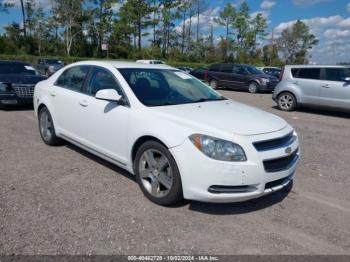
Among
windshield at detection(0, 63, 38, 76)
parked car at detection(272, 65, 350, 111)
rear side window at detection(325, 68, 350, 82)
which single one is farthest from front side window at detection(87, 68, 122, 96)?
rear side window at detection(325, 68, 350, 82)

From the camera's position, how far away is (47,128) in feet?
19.3

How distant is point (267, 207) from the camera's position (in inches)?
149

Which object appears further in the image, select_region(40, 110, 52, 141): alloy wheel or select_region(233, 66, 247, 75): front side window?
select_region(233, 66, 247, 75): front side window

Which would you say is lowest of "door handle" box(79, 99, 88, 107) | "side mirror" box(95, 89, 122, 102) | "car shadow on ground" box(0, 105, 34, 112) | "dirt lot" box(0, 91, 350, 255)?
"car shadow on ground" box(0, 105, 34, 112)

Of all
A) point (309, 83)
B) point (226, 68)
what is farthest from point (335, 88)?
point (226, 68)

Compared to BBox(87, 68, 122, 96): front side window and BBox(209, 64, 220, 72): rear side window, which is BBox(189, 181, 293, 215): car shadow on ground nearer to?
BBox(87, 68, 122, 96): front side window

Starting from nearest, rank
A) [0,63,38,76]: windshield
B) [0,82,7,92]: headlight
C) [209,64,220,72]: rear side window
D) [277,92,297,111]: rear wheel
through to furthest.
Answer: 1. [0,82,7,92]: headlight
2. [0,63,38,76]: windshield
3. [277,92,297,111]: rear wheel
4. [209,64,220,72]: rear side window

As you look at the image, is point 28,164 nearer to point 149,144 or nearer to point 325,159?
point 149,144

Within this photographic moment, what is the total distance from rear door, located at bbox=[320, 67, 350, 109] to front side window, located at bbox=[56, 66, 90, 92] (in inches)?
316

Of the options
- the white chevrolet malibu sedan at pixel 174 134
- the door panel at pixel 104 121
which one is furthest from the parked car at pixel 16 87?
the door panel at pixel 104 121

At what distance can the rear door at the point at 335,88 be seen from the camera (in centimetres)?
989

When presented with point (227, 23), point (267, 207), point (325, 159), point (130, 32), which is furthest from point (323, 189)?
point (227, 23)

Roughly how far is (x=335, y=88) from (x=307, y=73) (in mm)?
1133

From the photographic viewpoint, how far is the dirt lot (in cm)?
300
